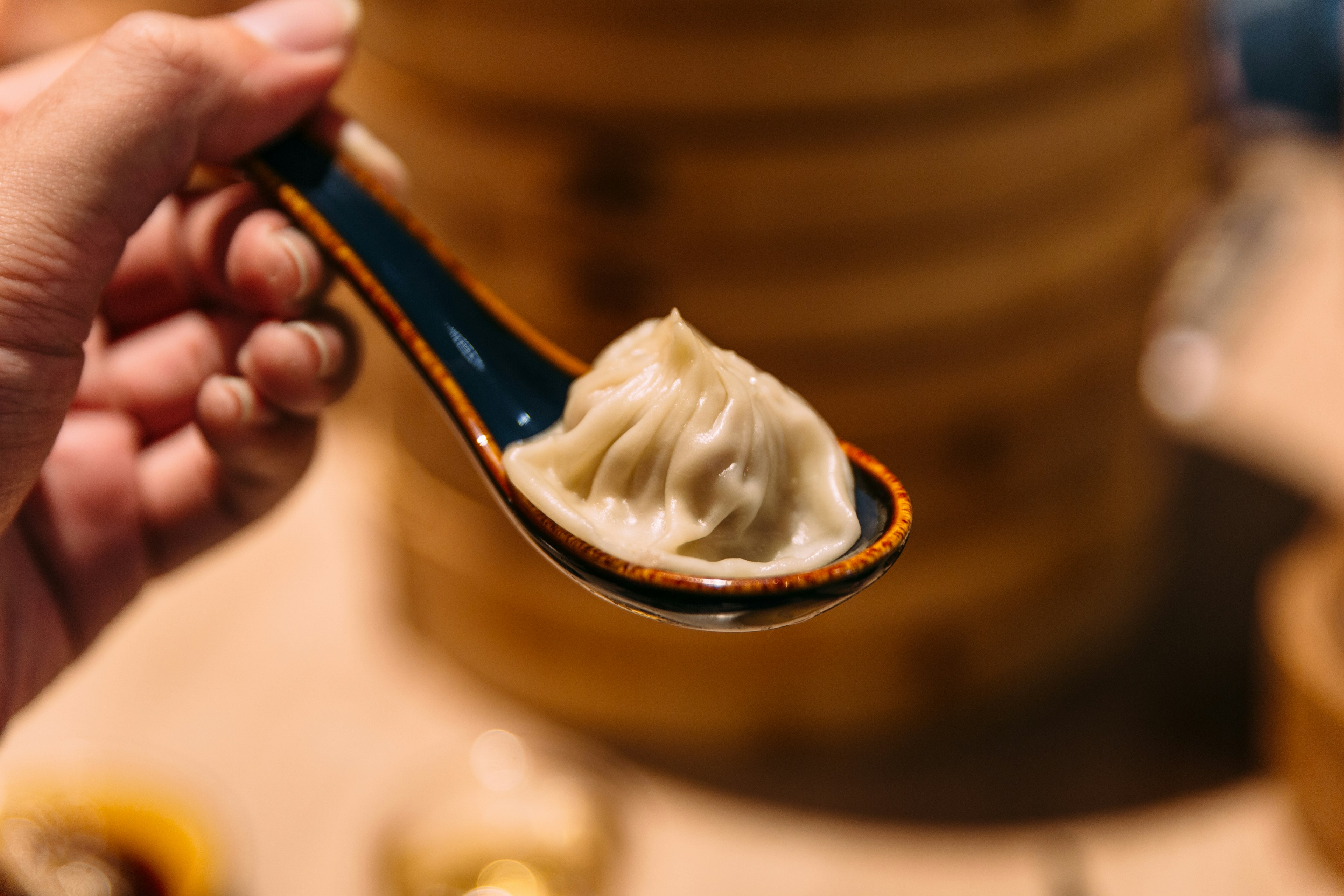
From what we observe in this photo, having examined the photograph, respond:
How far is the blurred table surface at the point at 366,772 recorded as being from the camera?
2.20 m

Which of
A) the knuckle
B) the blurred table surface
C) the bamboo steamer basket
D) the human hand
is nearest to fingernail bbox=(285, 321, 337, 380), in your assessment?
the human hand

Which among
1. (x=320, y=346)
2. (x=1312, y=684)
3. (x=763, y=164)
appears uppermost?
(x=763, y=164)

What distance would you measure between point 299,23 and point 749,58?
0.71 meters

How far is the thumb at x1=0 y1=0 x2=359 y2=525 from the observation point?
4.09ft

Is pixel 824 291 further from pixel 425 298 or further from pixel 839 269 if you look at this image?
pixel 425 298

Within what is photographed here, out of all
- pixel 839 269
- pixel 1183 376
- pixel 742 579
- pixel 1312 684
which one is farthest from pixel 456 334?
pixel 1183 376

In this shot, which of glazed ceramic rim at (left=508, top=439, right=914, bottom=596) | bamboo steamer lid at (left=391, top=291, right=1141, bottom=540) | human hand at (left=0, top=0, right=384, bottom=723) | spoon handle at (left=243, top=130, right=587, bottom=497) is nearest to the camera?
glazed ceramic rim at (left=508, top=439, right=914, bottom=596)

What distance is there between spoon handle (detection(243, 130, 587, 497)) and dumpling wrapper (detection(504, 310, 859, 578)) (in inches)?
3.6

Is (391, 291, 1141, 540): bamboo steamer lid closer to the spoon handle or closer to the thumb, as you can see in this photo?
the spoon handle

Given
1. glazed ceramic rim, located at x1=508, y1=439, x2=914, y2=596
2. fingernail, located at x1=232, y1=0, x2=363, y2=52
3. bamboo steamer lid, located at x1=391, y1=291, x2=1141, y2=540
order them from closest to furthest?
glazed ceramic rim, located at x1=508, y1=439, x2=914, y2=596
fingernail, located at x1=232, y1=0, x2=363, y2=52
bamboo steamer lid, located at x1=391, y1=291, x2=1141, y2=540

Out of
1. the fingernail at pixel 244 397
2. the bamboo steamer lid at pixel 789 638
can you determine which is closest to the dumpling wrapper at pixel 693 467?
the fingernail at pixel 244 397

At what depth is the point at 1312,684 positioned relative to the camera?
6.61 ft

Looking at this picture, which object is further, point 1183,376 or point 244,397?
point 1183,376

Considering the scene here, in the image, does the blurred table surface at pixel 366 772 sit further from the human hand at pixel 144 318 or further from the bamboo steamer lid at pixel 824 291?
the bamboo steamer lid at pixel 824 291
